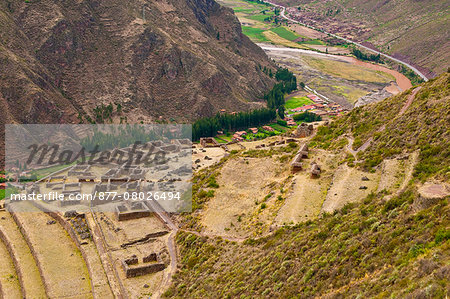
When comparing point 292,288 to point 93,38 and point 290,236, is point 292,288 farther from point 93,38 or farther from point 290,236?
point 93,38

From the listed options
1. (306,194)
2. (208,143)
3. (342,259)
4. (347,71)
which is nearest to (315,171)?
(306,194)

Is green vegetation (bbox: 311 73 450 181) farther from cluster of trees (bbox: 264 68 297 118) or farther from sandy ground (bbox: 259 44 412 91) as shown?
sandy ground (bbox: 259 44 412 91)

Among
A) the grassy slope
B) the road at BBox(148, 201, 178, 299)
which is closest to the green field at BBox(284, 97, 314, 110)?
the road at BBox(148, 201, 178, 299)

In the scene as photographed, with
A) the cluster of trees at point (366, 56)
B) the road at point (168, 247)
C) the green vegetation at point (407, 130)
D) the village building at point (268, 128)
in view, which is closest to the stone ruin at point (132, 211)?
the road at point (168, 247)

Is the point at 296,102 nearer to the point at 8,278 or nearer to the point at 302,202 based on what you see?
the point at 302,202

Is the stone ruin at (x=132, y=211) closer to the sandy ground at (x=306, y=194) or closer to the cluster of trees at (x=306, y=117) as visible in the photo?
the sandy ground at (x=306, y=194)

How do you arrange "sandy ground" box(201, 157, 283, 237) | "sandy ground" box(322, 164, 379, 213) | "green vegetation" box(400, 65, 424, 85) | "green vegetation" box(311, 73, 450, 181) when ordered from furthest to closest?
1. "green vegetation" box(400, 65, 424, 85)
2. "sandy ground" box(201, 157, 283, 237)
3. "sandy ground" box(322, 164, 379, 213)
4. "green vegetation" box(311, 73, 450, 181)

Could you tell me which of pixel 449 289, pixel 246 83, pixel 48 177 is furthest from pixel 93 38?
pixel 449 289
